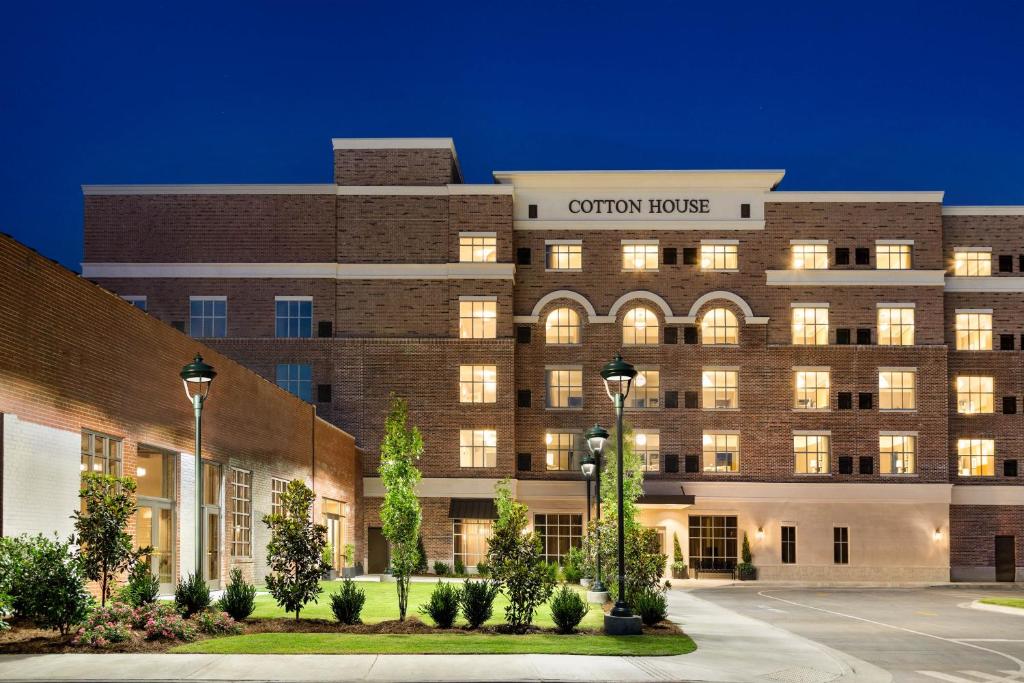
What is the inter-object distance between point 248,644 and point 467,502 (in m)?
36.9

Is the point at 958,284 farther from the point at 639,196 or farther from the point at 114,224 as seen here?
the point at 114,224

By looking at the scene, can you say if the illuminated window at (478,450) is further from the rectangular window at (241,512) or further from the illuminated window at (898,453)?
the rectangular window at (241,512)

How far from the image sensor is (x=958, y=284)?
2322 inches

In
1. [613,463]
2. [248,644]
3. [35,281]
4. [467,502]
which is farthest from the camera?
[467,502]

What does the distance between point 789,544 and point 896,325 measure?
11901mm

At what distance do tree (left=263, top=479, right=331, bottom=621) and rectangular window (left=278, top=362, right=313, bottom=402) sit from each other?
108ft

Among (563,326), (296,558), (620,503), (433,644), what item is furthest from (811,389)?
(433,644)

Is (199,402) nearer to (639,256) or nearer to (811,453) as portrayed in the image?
(639,256)

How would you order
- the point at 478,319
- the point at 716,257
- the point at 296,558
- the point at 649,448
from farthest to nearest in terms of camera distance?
the point at 716,257 → the point at 649,448 → the point at 478,319 → the point at 296,558

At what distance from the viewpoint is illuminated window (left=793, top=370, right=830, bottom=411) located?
5791cm

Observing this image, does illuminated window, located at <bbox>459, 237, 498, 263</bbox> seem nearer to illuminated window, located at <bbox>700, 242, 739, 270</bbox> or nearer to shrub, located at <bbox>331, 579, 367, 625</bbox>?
illuminated window, located at <bbox>700, 242, 739, 270</bbox>

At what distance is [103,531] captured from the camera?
20.2 m

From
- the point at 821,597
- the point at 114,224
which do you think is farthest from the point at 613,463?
the point at 114,224

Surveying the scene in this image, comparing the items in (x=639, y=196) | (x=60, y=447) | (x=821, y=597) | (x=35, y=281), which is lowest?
(x=821, y=597)
